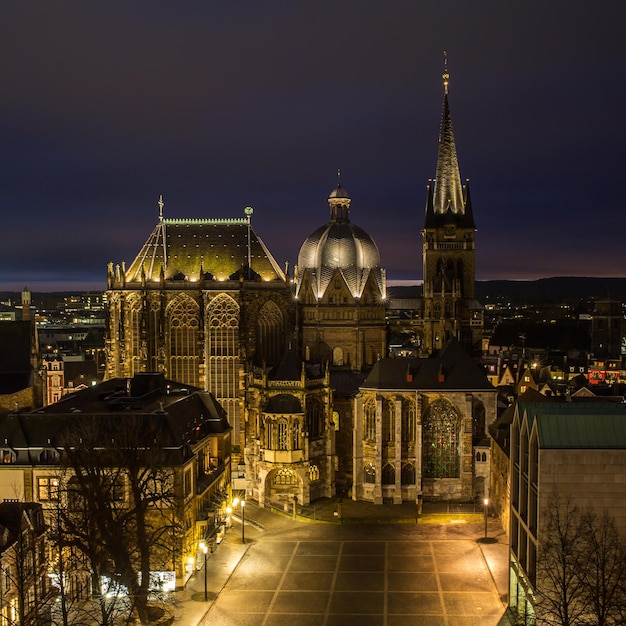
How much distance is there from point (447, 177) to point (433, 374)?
4058 centimetres

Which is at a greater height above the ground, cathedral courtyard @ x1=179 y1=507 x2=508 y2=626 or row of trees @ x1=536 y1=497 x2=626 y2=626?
row of trees @ x1=536 y1=497 x2=626 y2=626

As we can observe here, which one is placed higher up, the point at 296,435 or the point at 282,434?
the point at 282,434

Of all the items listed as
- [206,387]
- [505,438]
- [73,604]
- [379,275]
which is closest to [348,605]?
[73,604]

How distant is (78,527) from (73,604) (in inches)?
269

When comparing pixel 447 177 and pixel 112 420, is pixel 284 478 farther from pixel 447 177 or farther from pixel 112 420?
pixel 447 177

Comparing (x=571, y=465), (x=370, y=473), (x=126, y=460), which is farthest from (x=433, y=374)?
(x=571, y=465)

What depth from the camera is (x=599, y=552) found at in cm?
4741

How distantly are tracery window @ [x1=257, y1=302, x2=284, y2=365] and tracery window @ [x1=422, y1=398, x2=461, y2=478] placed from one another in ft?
65.5

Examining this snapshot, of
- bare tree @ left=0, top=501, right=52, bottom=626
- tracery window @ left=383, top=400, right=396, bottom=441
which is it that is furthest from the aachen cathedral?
bare tree @ left=0, top=501, right=52, bottom=626

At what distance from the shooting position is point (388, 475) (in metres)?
86.3

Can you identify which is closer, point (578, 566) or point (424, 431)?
point (578, 566)

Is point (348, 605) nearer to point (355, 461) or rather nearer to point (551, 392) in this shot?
point (355, 461)

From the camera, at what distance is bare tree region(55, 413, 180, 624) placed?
180 ft

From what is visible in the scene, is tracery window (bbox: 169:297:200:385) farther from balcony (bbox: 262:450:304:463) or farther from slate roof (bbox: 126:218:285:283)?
balcony (bbox: 262:450:304:463)
